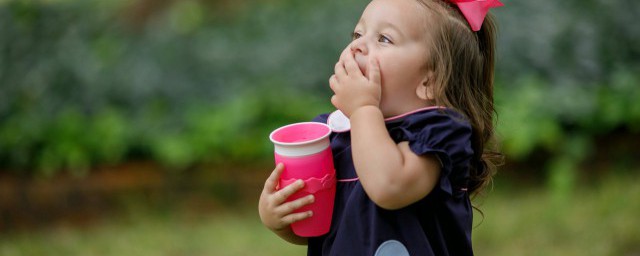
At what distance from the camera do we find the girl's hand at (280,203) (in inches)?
86.9

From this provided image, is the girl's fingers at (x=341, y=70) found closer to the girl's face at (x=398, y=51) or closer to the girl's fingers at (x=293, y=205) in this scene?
the girl's face at (x=398, y=51)

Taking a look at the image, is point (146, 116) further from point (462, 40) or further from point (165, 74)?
point (462, 40)

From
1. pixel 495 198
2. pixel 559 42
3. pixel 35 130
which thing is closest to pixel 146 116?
pixel 35 130

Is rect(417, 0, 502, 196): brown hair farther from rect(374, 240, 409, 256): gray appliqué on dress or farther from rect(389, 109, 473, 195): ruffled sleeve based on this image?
rect(374, 240, 409, 256): gray appliqué on dress

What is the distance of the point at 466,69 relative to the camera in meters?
2.35

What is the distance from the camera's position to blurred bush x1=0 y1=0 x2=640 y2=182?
5.36m

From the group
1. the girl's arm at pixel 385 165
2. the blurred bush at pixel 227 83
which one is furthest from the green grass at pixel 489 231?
the girl's arm at pixel 385 165

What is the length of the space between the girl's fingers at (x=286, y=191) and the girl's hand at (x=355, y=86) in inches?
8.7

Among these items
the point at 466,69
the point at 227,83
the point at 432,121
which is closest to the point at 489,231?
the point at 227,83

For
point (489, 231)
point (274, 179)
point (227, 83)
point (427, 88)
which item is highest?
point (427, 88)

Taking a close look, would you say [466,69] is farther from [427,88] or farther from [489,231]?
[489,231]

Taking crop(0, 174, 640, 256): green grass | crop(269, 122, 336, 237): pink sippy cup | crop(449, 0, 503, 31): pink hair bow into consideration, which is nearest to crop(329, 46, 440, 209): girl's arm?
crop(269, 122, 336, 237): pink sippy cup

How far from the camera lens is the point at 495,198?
5.25 m

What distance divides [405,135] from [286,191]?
0.34m
